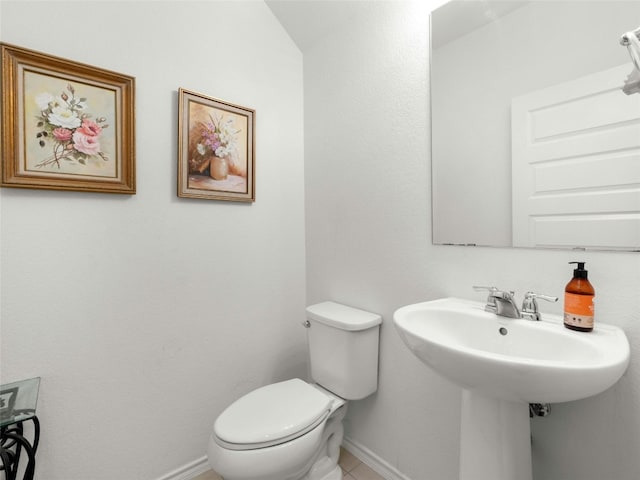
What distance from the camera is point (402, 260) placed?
53.8 inches

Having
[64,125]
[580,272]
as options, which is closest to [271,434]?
[580,272]

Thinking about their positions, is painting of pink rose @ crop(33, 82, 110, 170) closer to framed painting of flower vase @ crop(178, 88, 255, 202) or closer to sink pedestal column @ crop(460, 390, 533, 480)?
framed painting of flower vase @ crop(178, 88, 255, 202)

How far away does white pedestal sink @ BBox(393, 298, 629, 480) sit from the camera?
0.65 metres

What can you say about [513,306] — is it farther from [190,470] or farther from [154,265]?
[190,470]

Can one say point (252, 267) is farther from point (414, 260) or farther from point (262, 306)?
point (414, 260)

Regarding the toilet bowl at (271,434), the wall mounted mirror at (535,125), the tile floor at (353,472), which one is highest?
the wall mounted mirror at (535,125)

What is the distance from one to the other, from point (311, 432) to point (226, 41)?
1718 mm

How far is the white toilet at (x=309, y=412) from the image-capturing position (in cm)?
106

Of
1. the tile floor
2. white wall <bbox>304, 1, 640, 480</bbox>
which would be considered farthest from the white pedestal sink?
the tile floor

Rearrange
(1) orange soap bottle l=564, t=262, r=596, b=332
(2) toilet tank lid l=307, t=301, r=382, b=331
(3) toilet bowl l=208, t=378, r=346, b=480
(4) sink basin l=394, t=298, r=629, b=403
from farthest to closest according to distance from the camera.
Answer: (2) toilet tank lid l=307, t=301, r=382, b=331
(3) toilet bowl l=208, t=378, r=346, b=480
(1) orange soap bottle l=564, t=262, r=596, b=332
(4) sink basin l=394, t=298, r=629, b=403

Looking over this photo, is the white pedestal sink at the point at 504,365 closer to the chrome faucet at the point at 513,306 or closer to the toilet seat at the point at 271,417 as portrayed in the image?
the chrome faucet at the point at 513,306

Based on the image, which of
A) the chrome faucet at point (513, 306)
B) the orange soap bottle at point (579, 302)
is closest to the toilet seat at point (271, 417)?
the chrome faucet at point (513, 306)

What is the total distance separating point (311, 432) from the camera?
117 cm

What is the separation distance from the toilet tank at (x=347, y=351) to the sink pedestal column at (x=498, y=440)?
544mm
